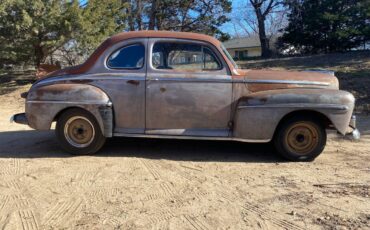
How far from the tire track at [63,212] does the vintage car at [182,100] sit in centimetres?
190

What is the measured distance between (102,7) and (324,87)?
46.1ft

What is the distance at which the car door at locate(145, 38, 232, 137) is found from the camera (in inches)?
243

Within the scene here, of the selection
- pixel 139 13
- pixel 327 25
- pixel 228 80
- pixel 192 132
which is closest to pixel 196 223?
pixel 192 132

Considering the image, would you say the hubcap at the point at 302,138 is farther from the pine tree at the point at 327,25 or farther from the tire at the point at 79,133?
the pine tree at the point at 327,25

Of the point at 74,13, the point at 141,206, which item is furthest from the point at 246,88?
the point at 74,13

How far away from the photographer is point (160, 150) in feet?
22.6

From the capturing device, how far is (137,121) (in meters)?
6.33

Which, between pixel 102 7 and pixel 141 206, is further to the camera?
pixel 102 7

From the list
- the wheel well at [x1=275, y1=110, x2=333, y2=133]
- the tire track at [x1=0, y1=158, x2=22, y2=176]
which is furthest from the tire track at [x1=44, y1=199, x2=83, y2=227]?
the wheel well at [x1=275, y1=110, x2=333, y2=133]

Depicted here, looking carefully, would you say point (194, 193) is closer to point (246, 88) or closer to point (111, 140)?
point (246, 88)

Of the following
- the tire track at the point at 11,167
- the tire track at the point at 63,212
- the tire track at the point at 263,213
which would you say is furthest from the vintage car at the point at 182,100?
the tire track at the point at 63,212

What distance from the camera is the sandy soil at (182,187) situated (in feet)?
13.5

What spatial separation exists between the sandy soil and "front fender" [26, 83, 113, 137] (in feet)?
1.78

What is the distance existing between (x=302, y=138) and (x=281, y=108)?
0.59 meters
